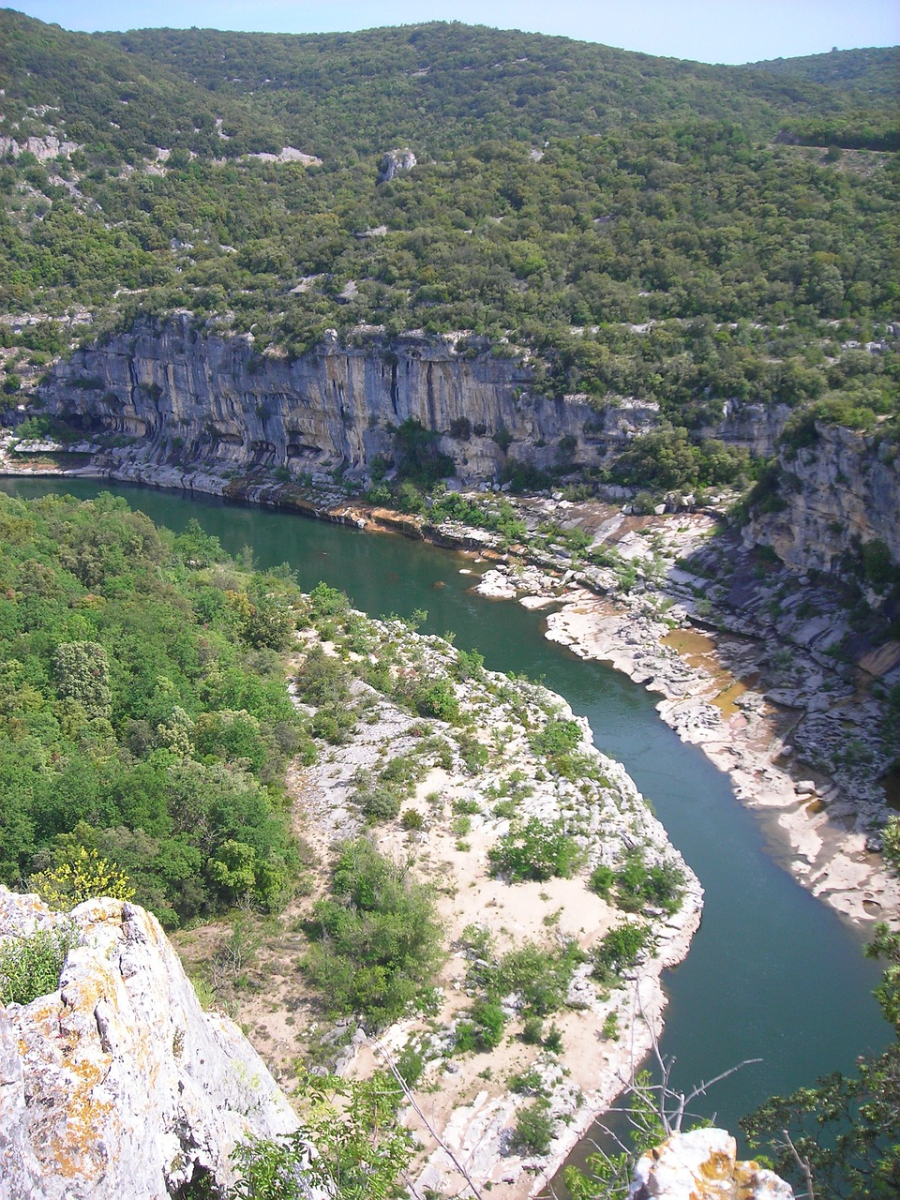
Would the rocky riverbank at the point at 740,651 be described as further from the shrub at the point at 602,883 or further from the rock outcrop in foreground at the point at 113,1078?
the rock outcrop in foreground at the point at 113,1078

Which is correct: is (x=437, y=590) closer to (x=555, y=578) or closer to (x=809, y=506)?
(x=555, y=578)

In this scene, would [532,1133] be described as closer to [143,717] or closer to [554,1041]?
[554,1041]

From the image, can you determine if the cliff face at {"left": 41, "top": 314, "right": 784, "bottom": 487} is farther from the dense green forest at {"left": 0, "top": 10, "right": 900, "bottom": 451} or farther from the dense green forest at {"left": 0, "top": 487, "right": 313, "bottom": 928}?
the dense green forest at {"left": 0, "top": 487, "right": 313, "bottom": 928}

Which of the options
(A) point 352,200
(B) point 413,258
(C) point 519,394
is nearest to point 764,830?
(C) point 519,394

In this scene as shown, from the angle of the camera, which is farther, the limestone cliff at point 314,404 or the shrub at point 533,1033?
the limestone cliff at point 314,404

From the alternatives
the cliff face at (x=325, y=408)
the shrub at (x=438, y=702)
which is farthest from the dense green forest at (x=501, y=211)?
the shrub at (x=438, y=702)

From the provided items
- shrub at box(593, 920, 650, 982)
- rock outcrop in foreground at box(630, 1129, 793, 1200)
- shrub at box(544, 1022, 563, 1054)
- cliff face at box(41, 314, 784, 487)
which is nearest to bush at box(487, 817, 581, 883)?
shrub at box(593, 920, 650, 982)
